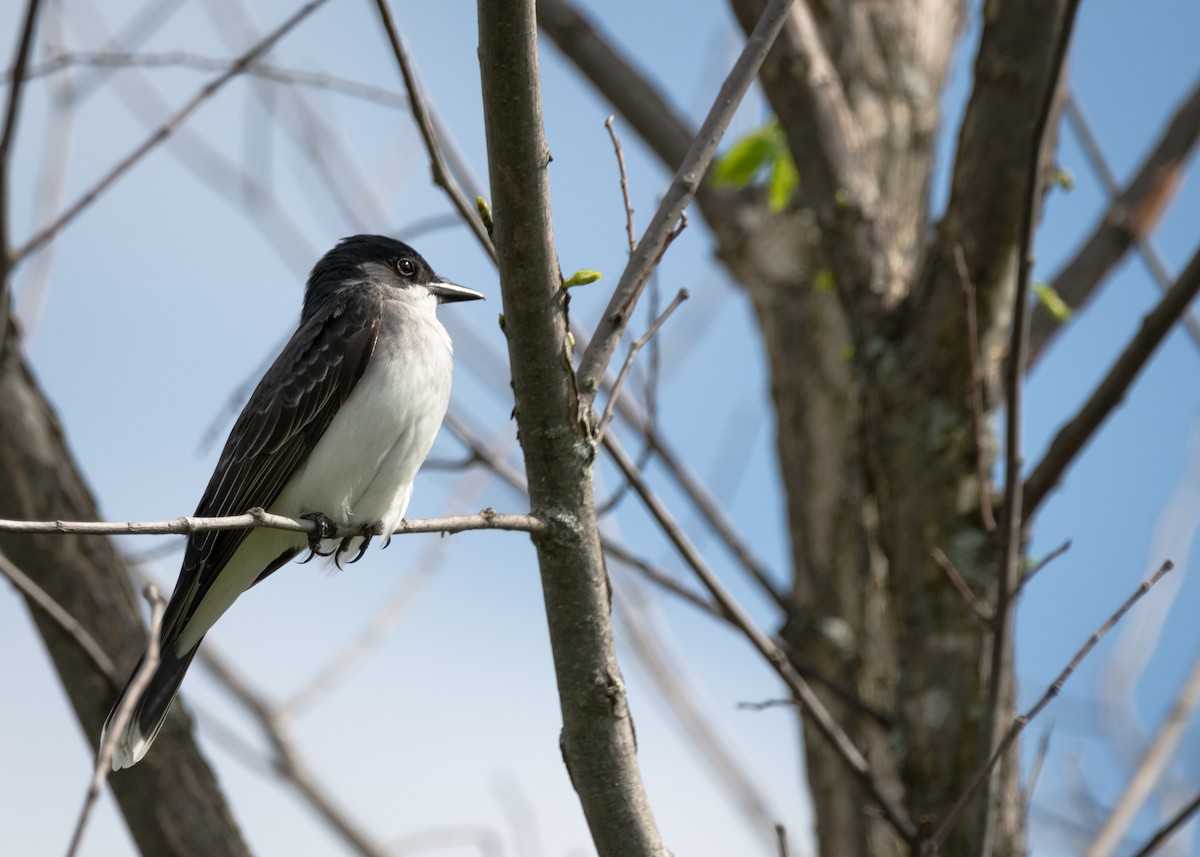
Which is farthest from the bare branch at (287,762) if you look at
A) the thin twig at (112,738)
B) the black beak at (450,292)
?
the thin twig at (112,738)

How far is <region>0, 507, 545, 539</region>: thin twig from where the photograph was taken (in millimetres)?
2996

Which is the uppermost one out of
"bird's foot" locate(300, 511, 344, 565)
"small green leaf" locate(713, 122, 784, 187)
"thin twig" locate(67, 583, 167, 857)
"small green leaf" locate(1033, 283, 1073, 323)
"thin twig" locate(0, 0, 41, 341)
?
"small green leaf" locate(713, 122, 784, 187)

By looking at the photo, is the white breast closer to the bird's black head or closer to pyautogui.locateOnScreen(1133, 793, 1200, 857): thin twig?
the bird's black head

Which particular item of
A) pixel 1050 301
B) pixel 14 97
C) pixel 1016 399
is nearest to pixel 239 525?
pixel 14 97

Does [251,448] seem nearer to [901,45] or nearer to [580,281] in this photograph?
[580,281]

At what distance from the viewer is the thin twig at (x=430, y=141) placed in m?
3.91

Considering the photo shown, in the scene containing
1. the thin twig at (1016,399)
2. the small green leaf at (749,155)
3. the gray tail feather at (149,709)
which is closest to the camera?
the thin twig at (1016,399)

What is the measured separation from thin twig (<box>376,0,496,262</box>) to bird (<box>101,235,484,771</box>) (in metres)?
1.24

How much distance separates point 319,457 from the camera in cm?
533

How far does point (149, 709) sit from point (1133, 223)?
15.5 ft

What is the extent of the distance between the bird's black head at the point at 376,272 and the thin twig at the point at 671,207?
2.77m

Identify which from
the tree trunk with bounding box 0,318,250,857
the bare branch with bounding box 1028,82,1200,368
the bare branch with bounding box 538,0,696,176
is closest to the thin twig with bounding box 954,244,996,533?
the bare branch with bounding box 1028,82,1200,368

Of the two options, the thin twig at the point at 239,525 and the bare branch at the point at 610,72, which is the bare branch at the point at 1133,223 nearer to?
the bare branch at the point at 610,72

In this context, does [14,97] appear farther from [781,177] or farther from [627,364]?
[781,177]
